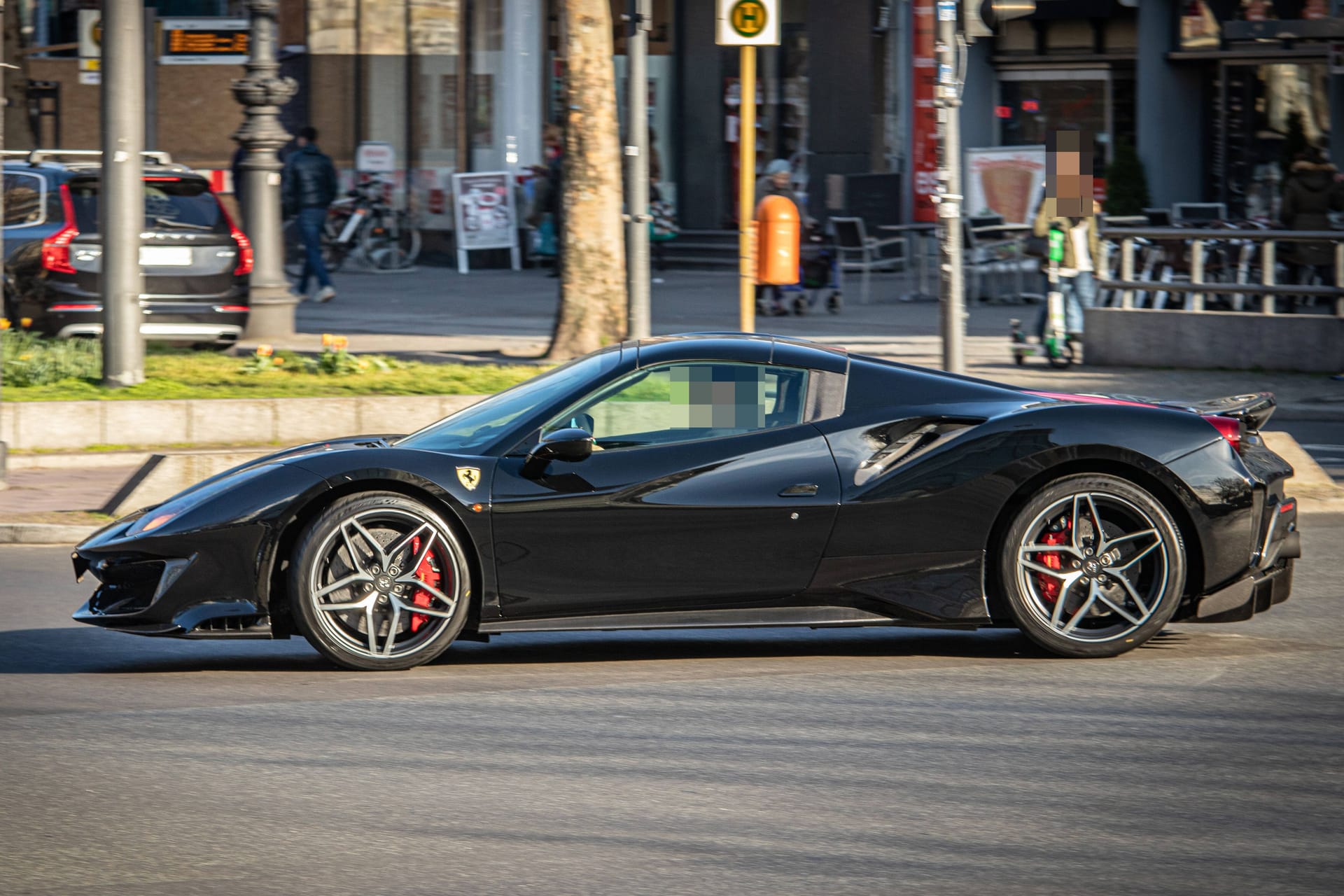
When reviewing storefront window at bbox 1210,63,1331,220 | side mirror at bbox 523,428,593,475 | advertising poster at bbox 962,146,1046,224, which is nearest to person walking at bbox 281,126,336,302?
advertising poster at bbox 962,146,1046,224

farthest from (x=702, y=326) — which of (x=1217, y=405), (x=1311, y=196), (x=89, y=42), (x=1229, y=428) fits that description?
(x=1229, y=428)

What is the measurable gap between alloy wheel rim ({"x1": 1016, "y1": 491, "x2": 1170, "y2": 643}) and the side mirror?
1.57 meters

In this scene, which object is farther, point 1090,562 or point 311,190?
point 311,190

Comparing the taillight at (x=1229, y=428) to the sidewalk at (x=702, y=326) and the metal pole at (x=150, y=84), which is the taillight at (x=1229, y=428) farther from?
the metal pole at (x=150, y=84)

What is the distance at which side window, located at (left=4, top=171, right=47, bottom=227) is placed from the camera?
1554 cm

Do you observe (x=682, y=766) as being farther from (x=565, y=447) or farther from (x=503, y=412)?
(x=503, y=412)

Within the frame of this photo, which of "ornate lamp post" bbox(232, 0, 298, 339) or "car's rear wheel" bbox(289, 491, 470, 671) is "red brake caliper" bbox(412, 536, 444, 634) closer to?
"car's rear wheel" bbox(289, 491, 470, 671)

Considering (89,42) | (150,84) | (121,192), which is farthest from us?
(89,42)

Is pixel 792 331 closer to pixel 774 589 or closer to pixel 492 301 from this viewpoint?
pixel 492 301

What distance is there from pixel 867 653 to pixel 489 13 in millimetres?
25614

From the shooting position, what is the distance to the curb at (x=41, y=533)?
9781 millimetres

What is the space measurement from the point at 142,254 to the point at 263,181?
3175 mm

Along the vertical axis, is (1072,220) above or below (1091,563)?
above

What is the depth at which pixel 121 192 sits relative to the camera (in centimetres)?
1305
